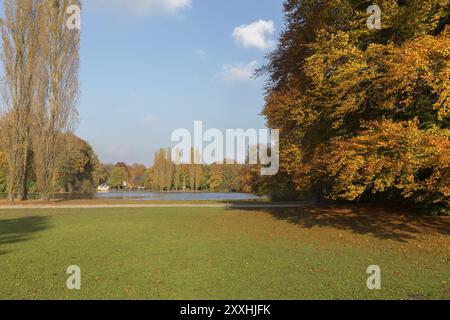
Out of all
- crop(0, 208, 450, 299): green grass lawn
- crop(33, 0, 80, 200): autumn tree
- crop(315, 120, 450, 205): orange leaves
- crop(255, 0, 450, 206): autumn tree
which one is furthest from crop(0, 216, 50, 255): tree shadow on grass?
crop(33, 0, 80, 200): autumn tree

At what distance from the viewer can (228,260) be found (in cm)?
937

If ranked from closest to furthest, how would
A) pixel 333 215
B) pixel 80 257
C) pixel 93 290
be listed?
1. pixel 93 290
2. pixel 80 257
3. pixel 333 215

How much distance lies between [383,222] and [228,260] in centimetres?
1042

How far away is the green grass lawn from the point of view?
21.6 ft

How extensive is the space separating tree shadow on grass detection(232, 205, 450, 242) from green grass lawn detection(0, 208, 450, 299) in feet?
0.22

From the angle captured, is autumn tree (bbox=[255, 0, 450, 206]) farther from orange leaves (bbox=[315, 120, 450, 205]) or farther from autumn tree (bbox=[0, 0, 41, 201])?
autumn tree (bbox=[0, 0, 41, 201])

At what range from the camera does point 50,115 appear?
35.5m

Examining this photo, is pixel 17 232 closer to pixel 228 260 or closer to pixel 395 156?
pixel 228 260

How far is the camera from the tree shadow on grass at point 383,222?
14055 mm

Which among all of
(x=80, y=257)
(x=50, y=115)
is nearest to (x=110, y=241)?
(x=80, y=257)

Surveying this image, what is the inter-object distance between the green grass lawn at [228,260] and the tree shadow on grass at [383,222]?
7 cm

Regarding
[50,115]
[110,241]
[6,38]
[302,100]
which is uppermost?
[6,38]

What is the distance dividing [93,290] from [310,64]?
10.1 meters
